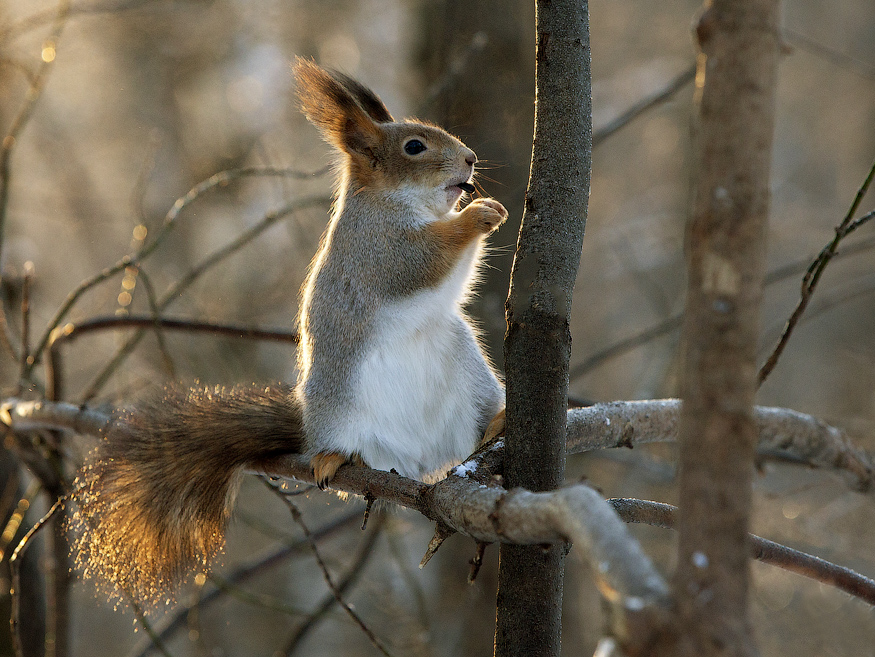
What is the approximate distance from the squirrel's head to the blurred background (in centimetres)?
57

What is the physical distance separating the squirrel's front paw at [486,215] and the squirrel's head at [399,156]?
6.2 inches

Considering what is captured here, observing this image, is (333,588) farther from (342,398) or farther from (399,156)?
(399,156)

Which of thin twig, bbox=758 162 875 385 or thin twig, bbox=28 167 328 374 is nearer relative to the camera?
thin twig, bbox=758 162 875 385

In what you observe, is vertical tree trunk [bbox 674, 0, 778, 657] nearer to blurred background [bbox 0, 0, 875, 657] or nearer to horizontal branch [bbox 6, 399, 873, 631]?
horizontal branch [bbox 6, 399, 873, 631]

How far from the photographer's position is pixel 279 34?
15.9ft

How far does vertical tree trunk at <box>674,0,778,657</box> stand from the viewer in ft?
1.60

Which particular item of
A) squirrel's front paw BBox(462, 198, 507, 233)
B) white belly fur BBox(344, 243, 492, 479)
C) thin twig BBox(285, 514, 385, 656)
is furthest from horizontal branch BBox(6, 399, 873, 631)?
thin twig BBox(285, 514, 385, 656)

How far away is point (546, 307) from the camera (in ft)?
2.92

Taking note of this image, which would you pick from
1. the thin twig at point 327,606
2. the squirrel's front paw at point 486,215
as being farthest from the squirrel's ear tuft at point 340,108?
the thin twig at point 327,606

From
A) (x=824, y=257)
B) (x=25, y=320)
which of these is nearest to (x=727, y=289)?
(x=824, y=257)

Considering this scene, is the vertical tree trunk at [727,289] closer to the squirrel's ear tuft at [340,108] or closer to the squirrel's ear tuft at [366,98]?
the squirrel's ear tuft at [340,108]

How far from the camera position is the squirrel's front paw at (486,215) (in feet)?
4.76

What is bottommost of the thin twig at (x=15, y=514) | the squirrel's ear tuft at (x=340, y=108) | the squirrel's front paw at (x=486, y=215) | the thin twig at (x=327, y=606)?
the thin twig at (x=327, y=606)

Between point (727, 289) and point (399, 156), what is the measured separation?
4.07 ft
